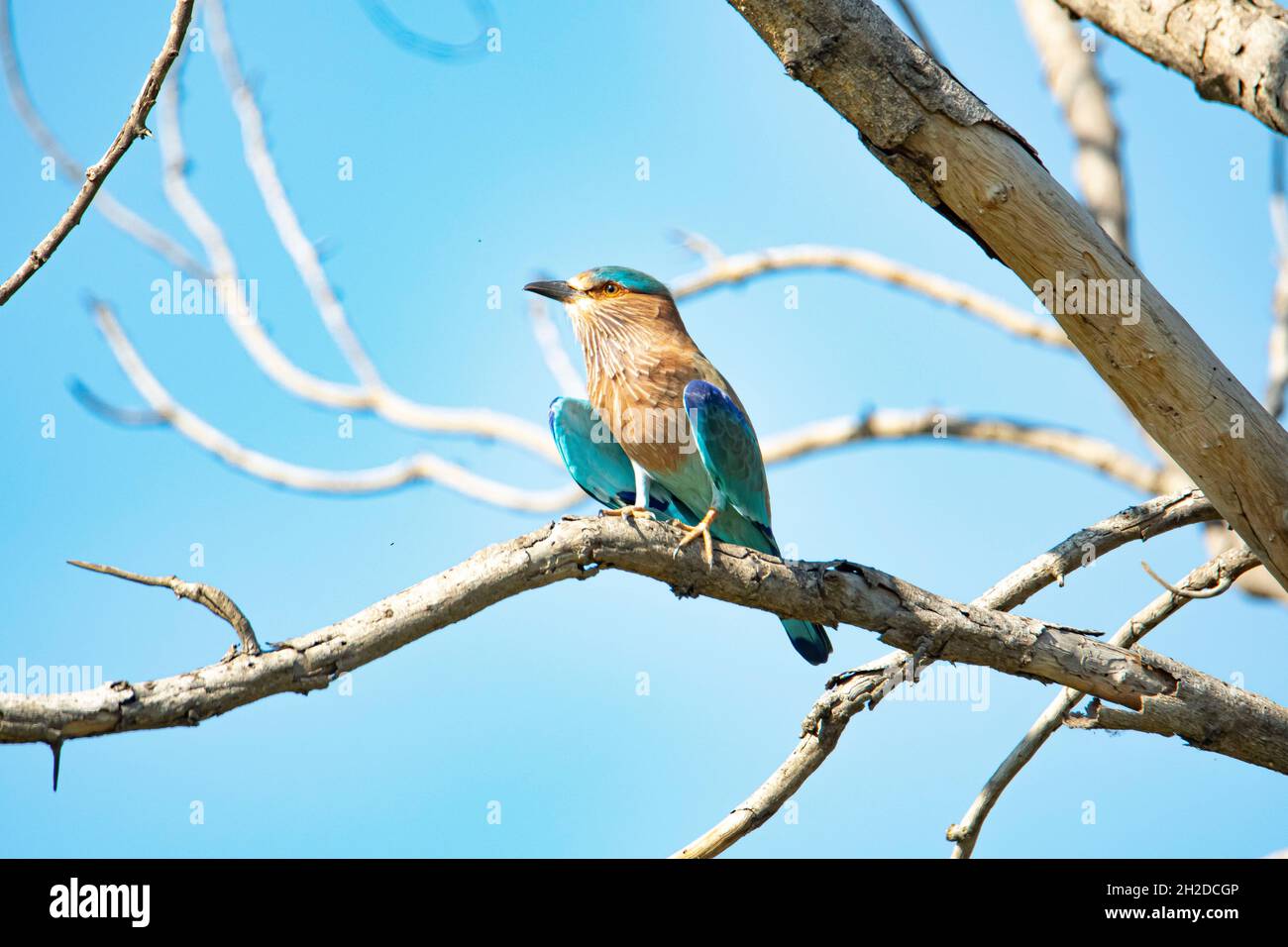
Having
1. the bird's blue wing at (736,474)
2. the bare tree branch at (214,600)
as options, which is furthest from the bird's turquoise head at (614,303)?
the bare tree branch at (214,600)

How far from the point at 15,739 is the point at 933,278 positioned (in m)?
11.0

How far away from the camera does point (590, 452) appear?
20.2 ft


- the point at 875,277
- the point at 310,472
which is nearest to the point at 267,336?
the point at 310,472

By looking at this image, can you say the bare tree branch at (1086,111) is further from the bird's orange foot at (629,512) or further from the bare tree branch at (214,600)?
the bare tree branch at (214,600)

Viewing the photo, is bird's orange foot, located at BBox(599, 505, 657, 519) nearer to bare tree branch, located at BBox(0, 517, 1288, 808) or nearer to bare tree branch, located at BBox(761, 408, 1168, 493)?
bare tree branch, located at BBox(0, 517, 1288, 808)

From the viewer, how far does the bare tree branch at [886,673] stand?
412cm

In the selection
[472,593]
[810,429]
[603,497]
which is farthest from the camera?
[810,429]

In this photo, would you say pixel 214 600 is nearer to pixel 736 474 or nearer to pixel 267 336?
pixel 736 474

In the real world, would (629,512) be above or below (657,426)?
below

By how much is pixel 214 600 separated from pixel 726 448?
2736 mm

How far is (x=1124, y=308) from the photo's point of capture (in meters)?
3.84

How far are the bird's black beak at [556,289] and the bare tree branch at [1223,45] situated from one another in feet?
9.92
